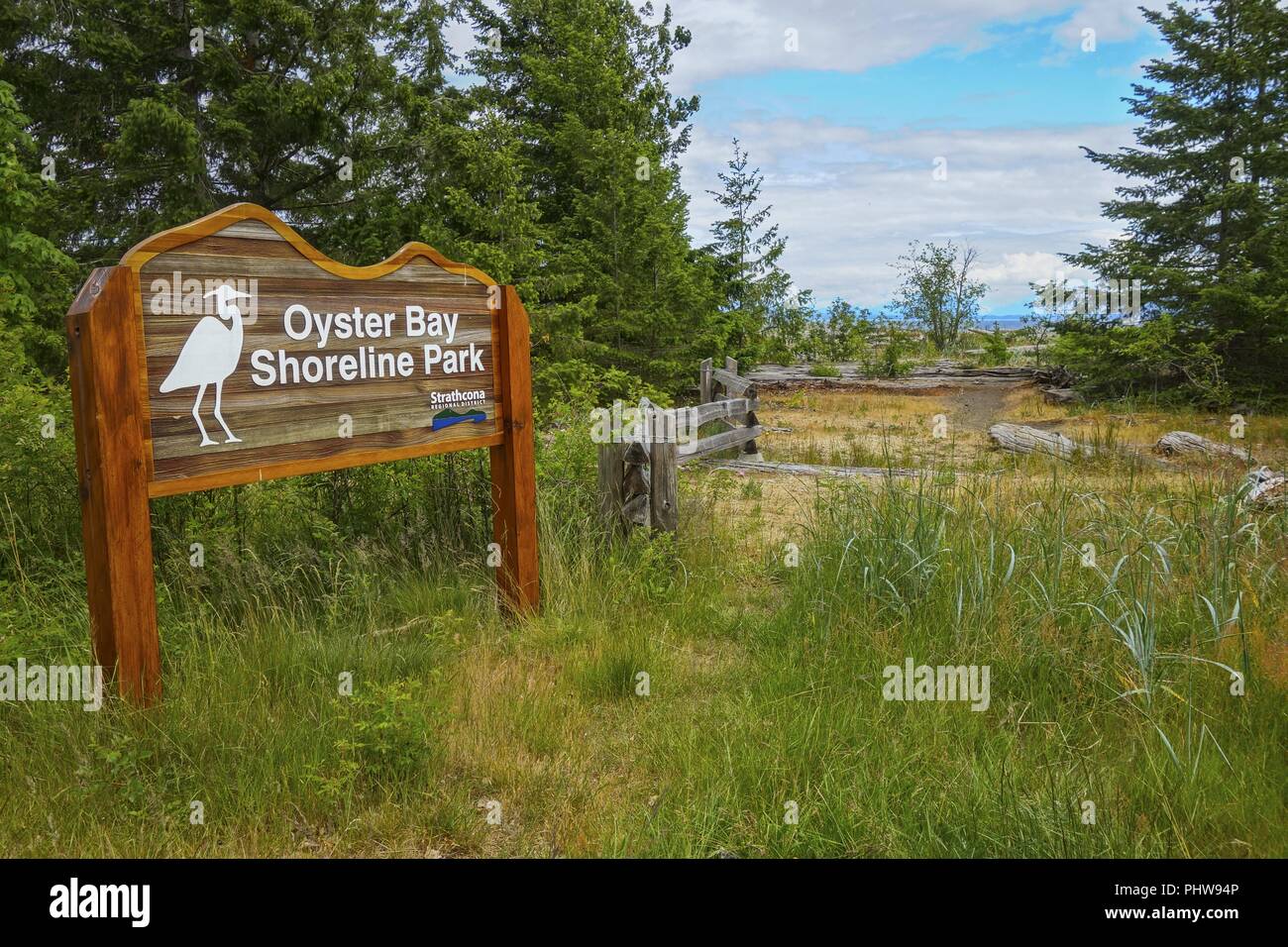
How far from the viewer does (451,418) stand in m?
4.34

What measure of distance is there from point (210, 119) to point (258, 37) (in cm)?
203

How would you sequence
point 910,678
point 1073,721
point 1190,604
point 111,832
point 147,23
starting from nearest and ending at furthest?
point 111,832, point 1073,721, point 910,678, point 1190,604, point 147,23

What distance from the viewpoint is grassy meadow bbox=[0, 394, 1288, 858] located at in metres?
2.59

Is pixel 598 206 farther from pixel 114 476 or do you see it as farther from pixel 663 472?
pixel 114 476

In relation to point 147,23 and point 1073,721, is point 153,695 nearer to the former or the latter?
point 1073,721

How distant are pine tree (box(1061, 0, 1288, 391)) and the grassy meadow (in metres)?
15.1

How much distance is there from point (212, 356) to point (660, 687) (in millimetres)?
2360

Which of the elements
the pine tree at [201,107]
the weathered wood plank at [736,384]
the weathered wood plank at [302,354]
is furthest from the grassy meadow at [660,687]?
the pine tree at [201,107]

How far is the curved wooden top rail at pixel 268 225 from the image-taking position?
3.08 metres

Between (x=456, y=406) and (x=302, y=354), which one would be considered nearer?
(x=302, y=354)

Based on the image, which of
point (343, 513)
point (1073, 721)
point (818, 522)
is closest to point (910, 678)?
point (1073, 721)

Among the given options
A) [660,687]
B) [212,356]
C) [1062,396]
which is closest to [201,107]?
[212,356]

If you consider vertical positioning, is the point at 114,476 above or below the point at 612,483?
above

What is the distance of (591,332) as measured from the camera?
57.3ft
